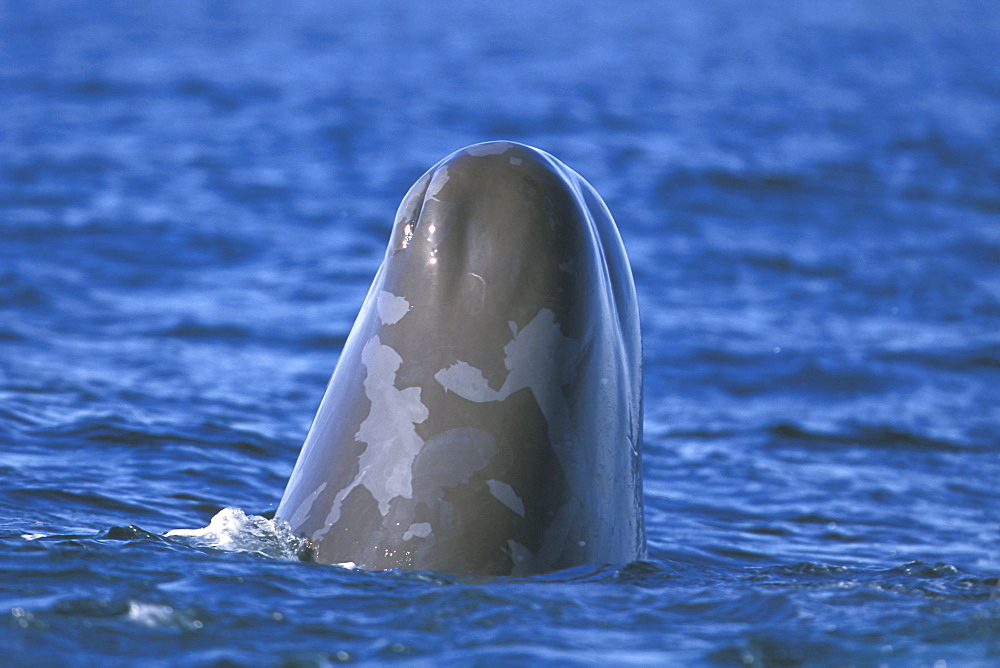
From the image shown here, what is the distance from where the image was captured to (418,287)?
183 inches

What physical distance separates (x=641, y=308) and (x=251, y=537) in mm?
9125

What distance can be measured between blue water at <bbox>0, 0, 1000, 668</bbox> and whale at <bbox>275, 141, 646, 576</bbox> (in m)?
0.16

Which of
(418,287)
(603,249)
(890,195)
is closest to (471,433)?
(418,287)

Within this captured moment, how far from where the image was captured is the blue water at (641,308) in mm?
4168

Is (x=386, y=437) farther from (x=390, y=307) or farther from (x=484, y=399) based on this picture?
(x=390, y=307)

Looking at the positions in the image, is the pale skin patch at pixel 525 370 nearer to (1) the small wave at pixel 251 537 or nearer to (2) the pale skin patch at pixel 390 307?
(2) the pale skin patch at pixel 390 307

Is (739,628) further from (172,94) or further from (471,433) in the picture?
(172,94)

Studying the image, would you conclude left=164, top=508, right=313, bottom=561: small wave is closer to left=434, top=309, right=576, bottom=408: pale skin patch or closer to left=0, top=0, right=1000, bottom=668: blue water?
left=0, top=0, right=1000, bottom=668: blue water

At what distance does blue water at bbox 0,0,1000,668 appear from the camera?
417 cm

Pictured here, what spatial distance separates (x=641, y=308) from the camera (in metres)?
13.8

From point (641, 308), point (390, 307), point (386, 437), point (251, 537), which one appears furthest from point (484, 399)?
point (641, 308)

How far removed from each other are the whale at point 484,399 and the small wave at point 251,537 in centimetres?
5

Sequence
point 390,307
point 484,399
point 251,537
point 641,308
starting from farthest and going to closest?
point 641,308 < point 251,537 < point 390,307 < point 484,399

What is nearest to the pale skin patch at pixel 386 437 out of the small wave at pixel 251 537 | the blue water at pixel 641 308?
the small wave at pixel 251 537
